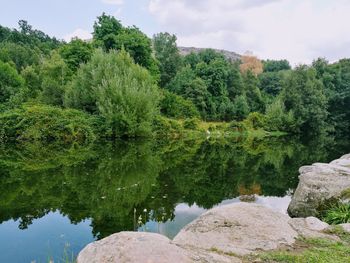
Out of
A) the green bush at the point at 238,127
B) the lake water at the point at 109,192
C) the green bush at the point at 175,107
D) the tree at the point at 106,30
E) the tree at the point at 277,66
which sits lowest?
the lake water at the point at 109,192

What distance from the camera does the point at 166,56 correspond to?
69312mm

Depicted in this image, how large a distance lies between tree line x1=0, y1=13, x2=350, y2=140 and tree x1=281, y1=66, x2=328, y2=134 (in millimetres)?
133

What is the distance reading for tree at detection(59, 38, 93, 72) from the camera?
43.7m

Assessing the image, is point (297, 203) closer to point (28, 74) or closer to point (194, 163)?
point (194, 163)

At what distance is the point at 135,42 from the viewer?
48.8 meters

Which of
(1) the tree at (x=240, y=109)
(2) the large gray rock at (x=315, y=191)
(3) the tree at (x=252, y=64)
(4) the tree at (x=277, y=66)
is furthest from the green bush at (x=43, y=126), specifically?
(4) the tree at (x=277, y=66)

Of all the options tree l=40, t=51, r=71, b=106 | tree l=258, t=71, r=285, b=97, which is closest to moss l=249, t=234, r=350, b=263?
tree l=40, t=51, r=71, b=106

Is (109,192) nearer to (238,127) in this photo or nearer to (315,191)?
(315,191)

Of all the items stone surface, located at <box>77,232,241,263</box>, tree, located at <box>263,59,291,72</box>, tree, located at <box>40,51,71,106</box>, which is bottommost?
stone surface, located at <box>77,232,241,263</box>

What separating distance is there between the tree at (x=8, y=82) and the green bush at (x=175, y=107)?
19.3 m

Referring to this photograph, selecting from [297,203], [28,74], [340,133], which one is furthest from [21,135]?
[340,133]

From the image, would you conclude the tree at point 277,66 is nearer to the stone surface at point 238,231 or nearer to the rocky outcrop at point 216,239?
the rocky outcrop at point 216,239

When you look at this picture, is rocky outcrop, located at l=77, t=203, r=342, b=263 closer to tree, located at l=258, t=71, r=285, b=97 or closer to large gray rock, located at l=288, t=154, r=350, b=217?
large gray rock, located at l=288, t=154, r=350, b=217

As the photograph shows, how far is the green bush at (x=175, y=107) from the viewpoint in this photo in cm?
4731
